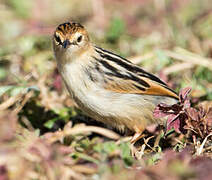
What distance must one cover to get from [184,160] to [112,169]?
59 centimetres

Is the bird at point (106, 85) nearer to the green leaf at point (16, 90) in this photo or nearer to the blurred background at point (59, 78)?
the blurred background at point (59, 78)

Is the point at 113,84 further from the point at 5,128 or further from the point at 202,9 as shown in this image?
the point at 202,9

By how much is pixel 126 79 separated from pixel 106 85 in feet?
0.91

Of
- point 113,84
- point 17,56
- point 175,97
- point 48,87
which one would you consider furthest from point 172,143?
point 17,56

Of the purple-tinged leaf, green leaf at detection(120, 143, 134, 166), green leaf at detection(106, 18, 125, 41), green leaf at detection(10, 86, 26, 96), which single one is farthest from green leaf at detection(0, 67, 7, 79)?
green leaf at detection(120, 143, 134, 166)

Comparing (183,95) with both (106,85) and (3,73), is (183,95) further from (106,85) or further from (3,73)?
(3,73)

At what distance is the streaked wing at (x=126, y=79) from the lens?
502 centimetres

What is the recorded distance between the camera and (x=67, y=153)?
155 inches

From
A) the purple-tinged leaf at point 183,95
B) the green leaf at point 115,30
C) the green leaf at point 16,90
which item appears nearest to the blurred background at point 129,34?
the green leaf at point 115,30

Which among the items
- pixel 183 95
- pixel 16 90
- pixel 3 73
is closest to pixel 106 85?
pixel 183 95

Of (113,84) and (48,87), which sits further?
(48,87)

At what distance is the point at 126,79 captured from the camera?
508 cm

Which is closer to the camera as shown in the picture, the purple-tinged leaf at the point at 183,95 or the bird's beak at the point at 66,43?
the purple-tinged leaf at the point at 183,95

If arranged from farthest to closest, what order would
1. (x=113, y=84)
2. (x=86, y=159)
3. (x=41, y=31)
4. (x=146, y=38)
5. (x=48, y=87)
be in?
(x=41, y=31), (x=146, y=38), (x=48, y=87), (x=113, y=84), (x=86, y=159)
